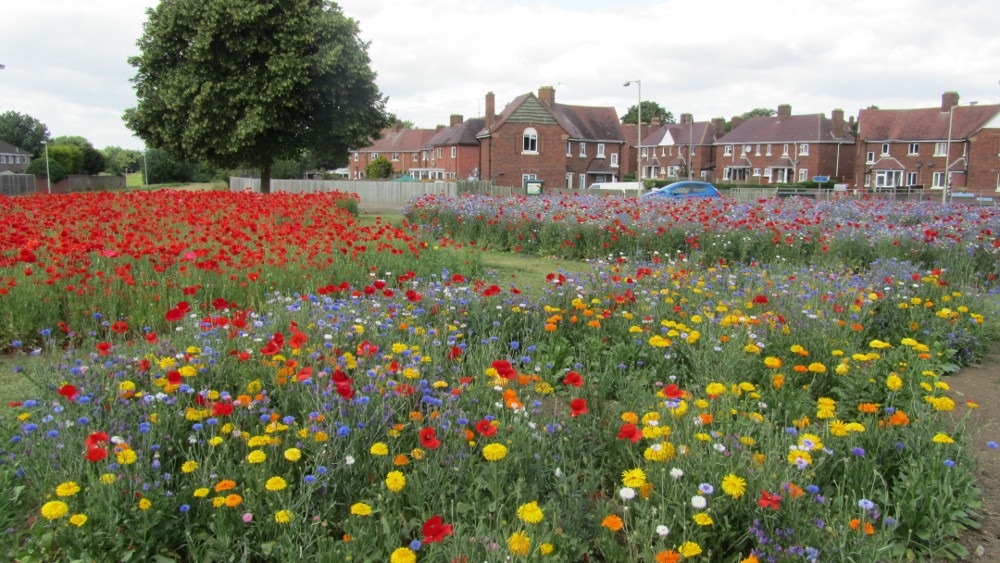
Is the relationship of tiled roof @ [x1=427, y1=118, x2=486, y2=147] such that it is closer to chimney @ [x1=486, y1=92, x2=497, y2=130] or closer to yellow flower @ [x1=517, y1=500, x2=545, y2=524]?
chimney @ [x1=486, y1=92, x2=497, y2=130]

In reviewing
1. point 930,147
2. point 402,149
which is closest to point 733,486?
point 930,147

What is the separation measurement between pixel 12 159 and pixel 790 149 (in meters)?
91.9

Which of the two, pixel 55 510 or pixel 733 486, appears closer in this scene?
pixel 55 510

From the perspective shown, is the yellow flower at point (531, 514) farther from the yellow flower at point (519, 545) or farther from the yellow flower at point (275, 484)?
the yellow flower at point (275, 484)

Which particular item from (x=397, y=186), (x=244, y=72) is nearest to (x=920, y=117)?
(x=397, y=186)

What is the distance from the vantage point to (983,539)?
10.9 feet

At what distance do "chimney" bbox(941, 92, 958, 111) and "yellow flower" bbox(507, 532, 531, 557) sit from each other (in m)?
73.7

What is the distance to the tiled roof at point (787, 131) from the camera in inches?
2707

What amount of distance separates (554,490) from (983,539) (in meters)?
2.00

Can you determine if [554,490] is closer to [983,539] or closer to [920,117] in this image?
[983,539]

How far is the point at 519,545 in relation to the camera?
235cm

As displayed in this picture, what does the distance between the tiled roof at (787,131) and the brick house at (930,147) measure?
2.91 metres

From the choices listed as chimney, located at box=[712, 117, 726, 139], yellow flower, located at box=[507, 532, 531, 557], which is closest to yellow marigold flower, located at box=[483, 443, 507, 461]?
yellow flower, located at box=[507, 532, 531, 557]

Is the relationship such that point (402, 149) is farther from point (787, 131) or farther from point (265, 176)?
point (265, 176)
